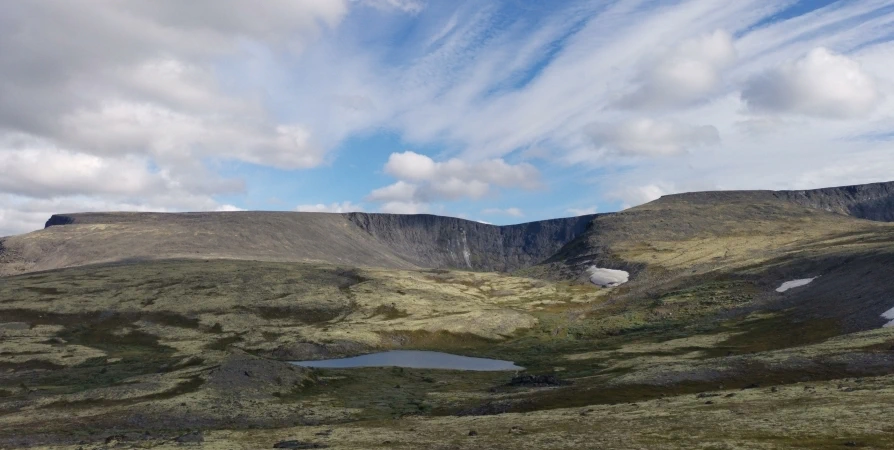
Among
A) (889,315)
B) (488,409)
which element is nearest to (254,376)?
(488,409)

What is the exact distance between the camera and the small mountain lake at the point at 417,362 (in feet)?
349

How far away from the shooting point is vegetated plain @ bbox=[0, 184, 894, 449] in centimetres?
4503

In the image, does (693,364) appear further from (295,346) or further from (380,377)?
(295,346)

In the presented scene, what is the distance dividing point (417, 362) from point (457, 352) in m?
14.7

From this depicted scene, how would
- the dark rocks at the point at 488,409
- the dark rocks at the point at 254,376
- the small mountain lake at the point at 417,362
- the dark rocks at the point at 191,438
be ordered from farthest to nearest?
the small mountain lake at the point at 417,362 < the dark rocks at the point at 254,376 < the dark rocks at the point at 488,409 < the dark rocks at the point at 191,438

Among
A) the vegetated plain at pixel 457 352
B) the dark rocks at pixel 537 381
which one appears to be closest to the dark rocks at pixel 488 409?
the vegetated plain at pixel 457 352

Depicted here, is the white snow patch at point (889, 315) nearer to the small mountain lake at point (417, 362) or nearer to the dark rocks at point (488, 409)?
the small mountain lake at point (417, 362)

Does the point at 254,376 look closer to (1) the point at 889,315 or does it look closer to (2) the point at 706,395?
(2) the point at 706,395

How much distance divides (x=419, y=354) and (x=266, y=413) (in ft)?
201

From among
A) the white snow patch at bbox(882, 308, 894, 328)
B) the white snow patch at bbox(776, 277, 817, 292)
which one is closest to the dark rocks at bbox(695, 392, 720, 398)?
the white snow patch at bbox(882, 308, 894, 328)

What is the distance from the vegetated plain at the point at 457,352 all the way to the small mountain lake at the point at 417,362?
4384 millimetres

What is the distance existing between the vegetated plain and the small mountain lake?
4.38 m

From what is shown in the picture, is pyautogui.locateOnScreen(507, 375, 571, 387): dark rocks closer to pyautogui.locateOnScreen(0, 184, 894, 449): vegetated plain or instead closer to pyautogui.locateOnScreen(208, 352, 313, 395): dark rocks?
pyautogui.locateOnScreen(0, 184, 894, 449): vegetated plain

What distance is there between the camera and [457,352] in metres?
126
